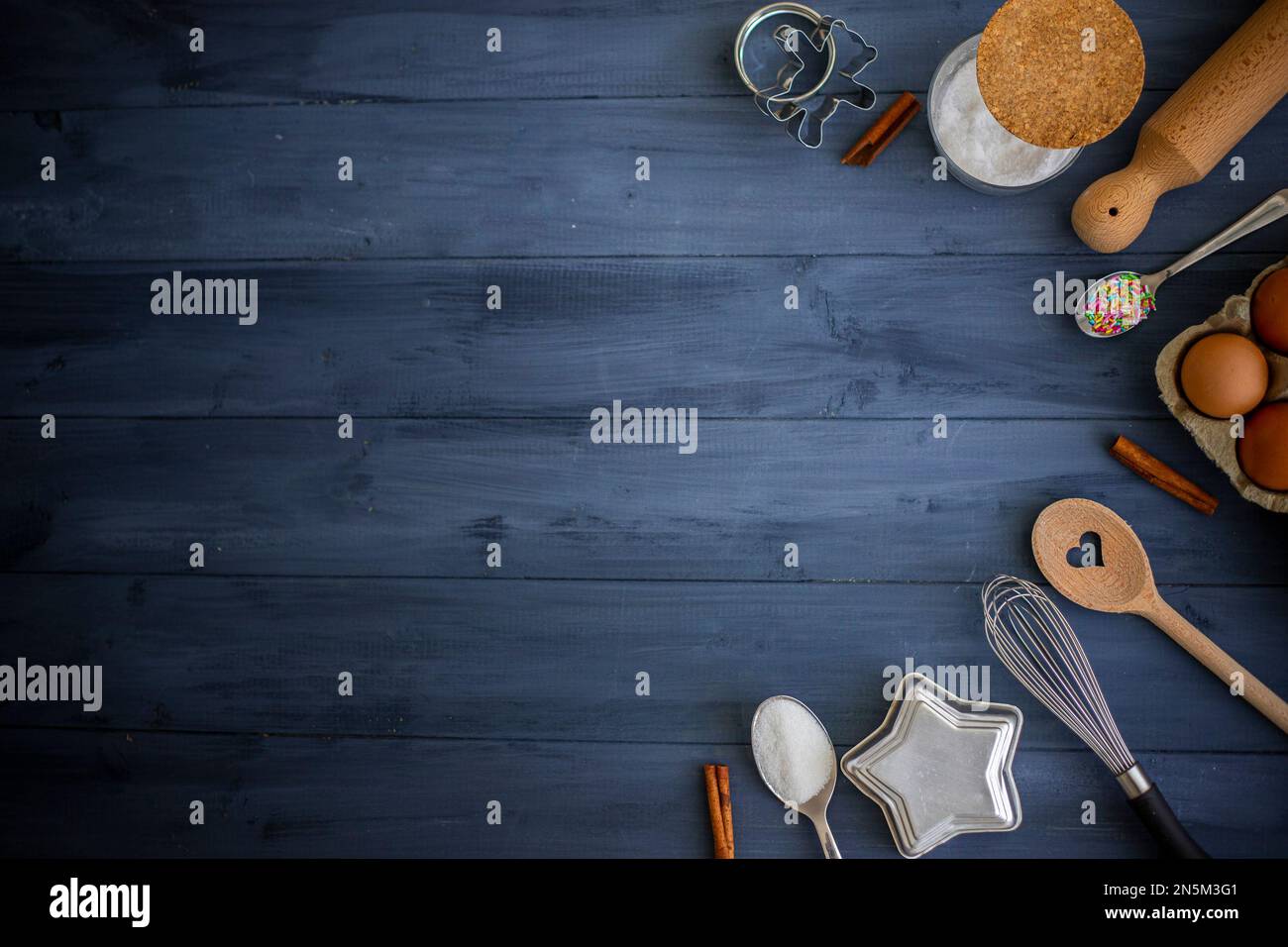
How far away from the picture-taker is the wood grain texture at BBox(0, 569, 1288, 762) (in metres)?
1.05

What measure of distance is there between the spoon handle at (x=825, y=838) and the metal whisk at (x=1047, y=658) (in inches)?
11.7

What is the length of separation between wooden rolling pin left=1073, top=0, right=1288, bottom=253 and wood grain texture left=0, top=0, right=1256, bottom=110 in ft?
0.27

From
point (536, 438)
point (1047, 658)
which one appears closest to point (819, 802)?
point (1047, 658)

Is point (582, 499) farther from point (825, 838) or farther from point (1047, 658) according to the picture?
point (1047, 658)

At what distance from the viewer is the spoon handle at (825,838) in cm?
103

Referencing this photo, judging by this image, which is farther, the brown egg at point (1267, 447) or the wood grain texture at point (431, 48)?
the wood grain texture at point (431, 48)

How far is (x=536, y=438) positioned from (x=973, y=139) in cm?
65

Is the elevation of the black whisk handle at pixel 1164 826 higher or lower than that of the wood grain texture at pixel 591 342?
lower

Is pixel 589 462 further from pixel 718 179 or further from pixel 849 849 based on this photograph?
pixel 849 849

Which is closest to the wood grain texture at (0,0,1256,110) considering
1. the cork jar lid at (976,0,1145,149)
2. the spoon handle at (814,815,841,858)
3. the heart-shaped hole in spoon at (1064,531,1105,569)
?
the cork jar lid at (976,0,1145,149)

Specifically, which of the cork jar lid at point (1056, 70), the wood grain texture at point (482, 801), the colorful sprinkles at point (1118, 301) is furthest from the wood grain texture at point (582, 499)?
the cork jar lid at point (1056, 70)

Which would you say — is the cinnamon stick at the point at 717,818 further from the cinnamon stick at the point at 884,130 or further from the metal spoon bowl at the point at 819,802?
the cinnamon stick at the point at 884,130

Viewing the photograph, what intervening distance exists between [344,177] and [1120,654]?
1.15 meters

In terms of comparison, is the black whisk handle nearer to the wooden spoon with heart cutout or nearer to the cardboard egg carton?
the wooden spoon with heart cutout
